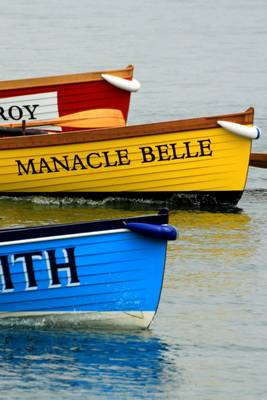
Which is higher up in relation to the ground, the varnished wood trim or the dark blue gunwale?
the dark blue gunwale

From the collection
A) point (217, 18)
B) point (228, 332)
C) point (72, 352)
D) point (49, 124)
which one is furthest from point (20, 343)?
point (217, 18)

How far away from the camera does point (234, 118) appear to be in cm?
2205

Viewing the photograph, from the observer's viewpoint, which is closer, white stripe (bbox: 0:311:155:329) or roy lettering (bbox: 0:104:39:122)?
white stripe (bbox: 0:311:155:329)

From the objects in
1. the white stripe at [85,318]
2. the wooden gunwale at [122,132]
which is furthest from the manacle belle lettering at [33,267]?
the wooden gunwale at [122,132]

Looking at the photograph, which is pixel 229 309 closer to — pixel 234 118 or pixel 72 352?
pixel 72 352

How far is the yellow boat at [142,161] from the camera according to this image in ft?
72.5

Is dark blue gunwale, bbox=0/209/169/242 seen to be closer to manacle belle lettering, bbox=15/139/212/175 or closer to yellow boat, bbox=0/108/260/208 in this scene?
yellow boat, bbox=0/108/260/208

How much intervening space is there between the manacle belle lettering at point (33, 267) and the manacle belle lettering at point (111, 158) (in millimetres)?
5989

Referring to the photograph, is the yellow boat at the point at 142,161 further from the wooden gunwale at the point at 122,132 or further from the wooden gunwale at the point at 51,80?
the wooden gunwale at the point at 51,80

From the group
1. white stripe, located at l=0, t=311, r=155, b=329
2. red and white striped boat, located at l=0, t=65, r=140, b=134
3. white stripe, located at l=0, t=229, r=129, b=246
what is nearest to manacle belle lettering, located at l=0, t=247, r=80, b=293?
white stripe, located at l=0, t=229, r=129, b=246

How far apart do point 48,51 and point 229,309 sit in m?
22.9

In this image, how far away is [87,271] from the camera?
16438mm

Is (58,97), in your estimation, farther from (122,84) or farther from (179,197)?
(179,197)

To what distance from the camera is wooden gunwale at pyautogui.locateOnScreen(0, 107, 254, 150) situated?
866 inches
